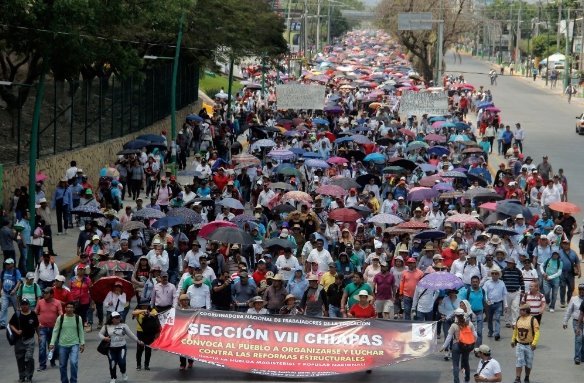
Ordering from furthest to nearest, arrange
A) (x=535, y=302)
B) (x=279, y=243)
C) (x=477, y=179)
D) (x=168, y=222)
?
(x=477, y=179) < (x=168, y=222) < (x=279, y=243) < (x=535, y=302)

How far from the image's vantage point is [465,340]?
1838cm

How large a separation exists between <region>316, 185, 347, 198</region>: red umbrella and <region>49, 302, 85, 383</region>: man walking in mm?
11956

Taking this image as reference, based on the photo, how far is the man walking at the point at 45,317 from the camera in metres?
19.2

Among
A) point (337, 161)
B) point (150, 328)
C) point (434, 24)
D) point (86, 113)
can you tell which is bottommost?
point (150, 328)

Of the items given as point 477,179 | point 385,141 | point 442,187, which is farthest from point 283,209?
point 385,141

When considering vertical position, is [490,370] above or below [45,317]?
above

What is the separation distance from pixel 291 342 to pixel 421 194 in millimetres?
11370

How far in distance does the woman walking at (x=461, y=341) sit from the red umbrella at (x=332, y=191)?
11.3 metres

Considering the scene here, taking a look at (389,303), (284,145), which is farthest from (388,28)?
(389,303)

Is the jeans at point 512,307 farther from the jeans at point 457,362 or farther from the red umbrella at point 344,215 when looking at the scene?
the red umbrella at point 344,215

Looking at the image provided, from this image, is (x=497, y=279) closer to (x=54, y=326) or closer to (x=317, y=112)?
(x=54, y=326)

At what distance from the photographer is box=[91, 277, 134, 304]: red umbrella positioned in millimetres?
20219

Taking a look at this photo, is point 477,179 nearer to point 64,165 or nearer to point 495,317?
point 64,165

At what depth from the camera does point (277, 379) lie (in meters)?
18.9
